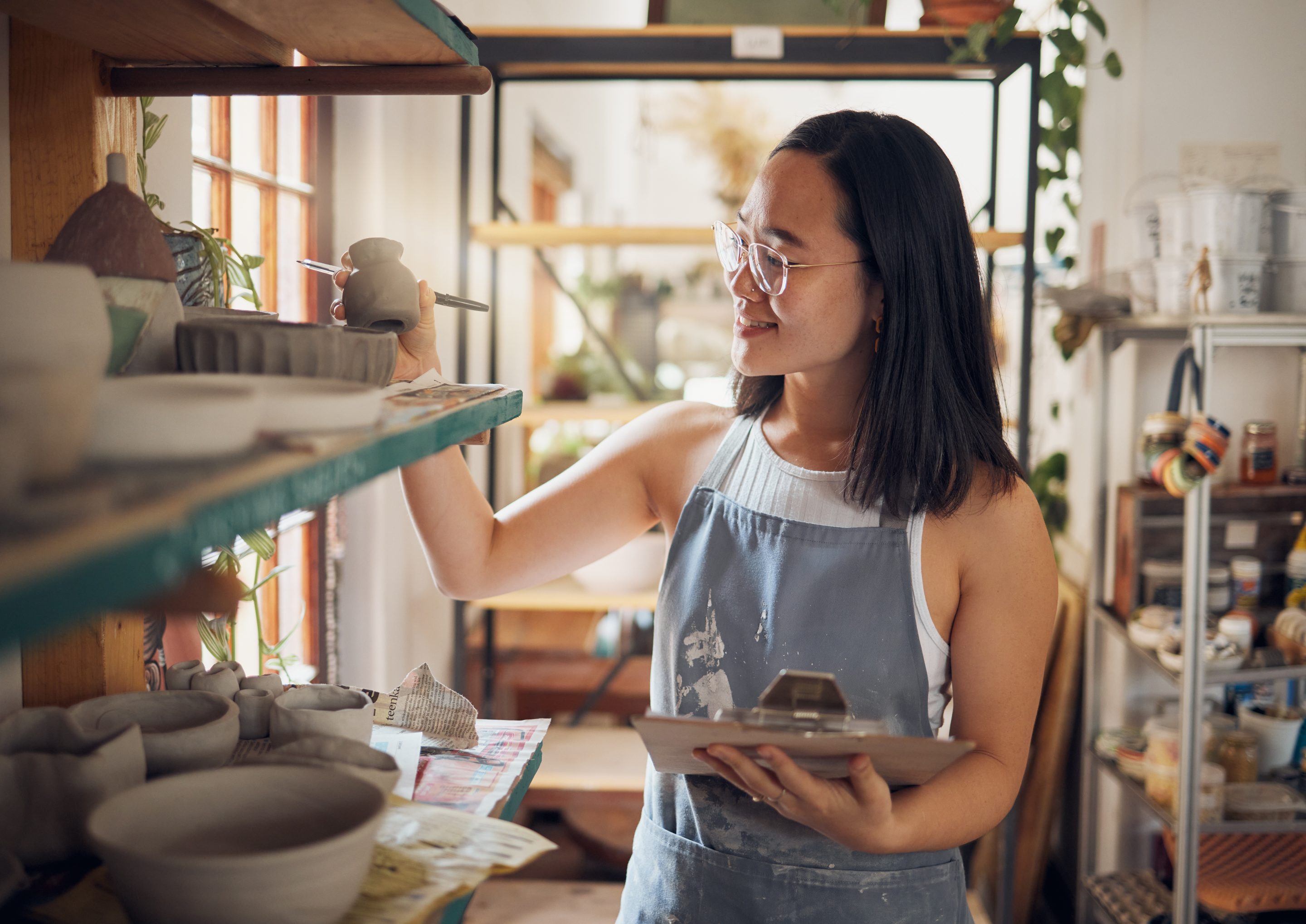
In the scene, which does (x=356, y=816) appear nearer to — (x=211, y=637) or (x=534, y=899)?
(x=211, y=637)

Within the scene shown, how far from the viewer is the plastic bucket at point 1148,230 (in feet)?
8.24

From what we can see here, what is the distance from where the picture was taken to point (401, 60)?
0.93 meters

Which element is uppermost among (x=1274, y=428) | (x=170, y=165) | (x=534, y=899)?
(x=170, y=165)

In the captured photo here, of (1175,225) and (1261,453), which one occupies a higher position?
(1175,225)

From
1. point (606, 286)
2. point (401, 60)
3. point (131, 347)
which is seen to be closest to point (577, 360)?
point (606, 286)

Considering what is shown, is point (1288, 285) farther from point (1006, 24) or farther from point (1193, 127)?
point (1006, 24)

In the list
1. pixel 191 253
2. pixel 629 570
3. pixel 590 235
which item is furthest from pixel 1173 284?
pixel 191 253

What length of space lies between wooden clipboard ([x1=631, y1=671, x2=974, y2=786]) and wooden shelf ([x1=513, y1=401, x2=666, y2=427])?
71.8 inches

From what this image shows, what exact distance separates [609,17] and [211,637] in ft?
18.6

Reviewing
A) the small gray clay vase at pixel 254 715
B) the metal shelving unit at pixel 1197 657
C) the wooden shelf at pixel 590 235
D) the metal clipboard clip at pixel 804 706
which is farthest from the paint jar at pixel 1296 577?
the small gray clay vase at pixel 254 715

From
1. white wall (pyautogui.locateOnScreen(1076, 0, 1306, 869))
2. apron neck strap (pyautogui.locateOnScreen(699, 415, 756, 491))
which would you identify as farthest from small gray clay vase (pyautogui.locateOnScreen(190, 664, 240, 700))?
white wall (pyautogui.locateOnScreen(1076, 0, 1306, 869))

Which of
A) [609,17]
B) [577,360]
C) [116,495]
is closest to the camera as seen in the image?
[116,495]

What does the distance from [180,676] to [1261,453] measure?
248cm

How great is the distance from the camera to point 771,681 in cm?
124
